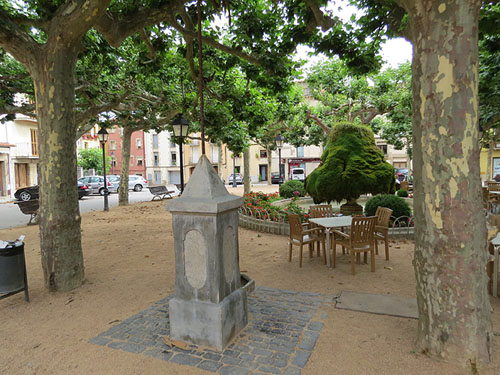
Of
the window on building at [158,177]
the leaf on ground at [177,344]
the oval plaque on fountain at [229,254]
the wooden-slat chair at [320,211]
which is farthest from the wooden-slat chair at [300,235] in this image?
the window on building at [158,177]

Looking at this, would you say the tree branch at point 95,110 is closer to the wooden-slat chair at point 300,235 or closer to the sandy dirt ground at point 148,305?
the sandy dirt ground at point 148,305

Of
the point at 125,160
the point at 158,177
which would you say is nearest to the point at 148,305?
the point at 125,160

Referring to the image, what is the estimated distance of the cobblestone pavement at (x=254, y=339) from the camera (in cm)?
304

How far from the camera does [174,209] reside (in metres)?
3.36

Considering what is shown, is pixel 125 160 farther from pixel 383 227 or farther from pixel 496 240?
pixel 496 240

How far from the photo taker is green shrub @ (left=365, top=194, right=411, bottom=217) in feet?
27.7

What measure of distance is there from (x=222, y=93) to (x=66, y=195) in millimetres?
6155

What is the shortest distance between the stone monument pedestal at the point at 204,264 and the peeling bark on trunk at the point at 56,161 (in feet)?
8.54

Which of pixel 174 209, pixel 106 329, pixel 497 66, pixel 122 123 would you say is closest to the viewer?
pixel 174 209

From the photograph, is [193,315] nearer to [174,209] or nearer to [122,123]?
[174,209]

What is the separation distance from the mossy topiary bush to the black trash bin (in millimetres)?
7086

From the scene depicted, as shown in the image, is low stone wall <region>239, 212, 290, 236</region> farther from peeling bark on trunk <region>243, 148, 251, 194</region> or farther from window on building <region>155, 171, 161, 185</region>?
window on building <region>155, 171, 161, 185</region>

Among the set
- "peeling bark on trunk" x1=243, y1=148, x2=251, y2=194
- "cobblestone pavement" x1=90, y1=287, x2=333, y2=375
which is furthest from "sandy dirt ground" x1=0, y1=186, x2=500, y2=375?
"peeling bark on trunk" x1=243, y1=148, x2=251, y2=194

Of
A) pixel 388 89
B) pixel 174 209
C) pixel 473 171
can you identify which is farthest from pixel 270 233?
pixel 388 89
